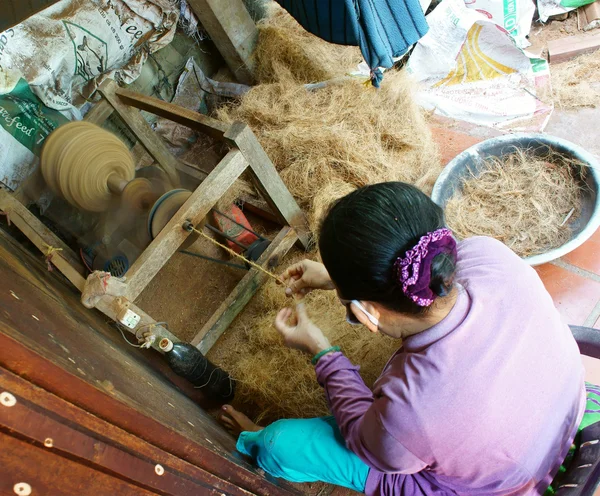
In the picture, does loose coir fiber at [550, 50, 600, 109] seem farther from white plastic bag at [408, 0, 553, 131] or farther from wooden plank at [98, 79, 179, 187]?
wooden plank at [98, 79, 179, 187]

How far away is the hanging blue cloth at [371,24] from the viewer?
2.32 metres

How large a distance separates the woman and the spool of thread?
89 cm

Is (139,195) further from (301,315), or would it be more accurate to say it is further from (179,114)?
(301,315)

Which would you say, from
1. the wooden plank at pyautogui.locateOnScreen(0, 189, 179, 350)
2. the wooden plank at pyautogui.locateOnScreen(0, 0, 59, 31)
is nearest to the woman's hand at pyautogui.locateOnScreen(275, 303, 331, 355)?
the wooden plank at pyautogui.locateOnScreen(0, 189, 179, 350)

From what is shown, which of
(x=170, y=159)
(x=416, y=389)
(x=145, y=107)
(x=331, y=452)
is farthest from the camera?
(x=170, y=159)

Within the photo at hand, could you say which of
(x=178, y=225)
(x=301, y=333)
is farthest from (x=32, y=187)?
(x=301, y=333)

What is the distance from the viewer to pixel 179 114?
2.00m

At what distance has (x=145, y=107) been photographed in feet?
7.11

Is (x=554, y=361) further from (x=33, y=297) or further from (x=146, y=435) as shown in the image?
(x=33, y=297)

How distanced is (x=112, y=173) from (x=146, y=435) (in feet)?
5.27

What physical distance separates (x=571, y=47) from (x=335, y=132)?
1.79 m

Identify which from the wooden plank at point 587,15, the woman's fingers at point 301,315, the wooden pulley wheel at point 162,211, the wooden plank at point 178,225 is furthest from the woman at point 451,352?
the wooden plank at point 587,15

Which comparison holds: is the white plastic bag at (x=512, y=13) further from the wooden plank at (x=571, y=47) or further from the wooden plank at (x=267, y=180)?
the wooden plank at (x=267, y=180)

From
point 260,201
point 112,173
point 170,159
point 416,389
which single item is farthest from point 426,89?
point 416,389
